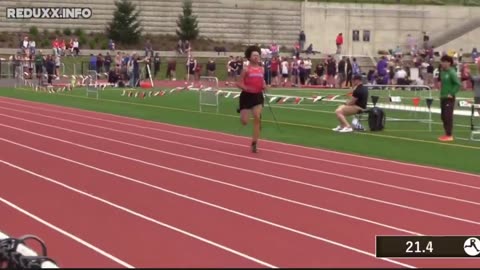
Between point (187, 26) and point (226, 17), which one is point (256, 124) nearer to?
point (187, 26)

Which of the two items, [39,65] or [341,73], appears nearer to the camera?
[39,65]

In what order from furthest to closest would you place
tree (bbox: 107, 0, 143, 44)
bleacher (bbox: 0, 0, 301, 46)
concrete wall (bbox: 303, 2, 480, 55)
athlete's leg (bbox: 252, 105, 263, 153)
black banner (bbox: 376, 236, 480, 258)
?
concrete wall (bbox: 303, 2, 480, 55), bleacher (bbox: 0, 0, 301, 46), tree (bbox: 107, 0, 143, 44), athlete's leg (bbox: 252, 105, 263, 153), black banner (bbox: 376, 236, 480, 258)

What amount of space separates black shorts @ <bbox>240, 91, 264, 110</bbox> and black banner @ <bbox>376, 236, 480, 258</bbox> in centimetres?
1100

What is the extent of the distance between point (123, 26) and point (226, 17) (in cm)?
982

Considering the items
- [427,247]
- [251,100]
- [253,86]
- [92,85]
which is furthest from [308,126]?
[427,247]

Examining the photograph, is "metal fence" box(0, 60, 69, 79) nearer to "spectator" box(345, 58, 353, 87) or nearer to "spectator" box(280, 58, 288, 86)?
"spectator" box(280, 58, 288, 86)

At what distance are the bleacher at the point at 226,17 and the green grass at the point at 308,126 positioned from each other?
38.3 metres

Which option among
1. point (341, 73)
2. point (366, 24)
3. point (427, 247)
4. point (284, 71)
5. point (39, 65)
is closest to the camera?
point (427, 247)

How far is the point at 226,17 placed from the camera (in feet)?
255

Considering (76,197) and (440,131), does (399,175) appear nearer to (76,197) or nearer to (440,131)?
(76,197)

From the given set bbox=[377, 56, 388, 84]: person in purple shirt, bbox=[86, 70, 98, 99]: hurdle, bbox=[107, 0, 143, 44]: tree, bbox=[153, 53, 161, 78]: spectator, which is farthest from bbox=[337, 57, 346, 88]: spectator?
bbox=[107, 0, 143, 44]: tree

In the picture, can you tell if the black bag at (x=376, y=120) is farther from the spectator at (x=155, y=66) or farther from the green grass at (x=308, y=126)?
the spectator at (x=155, y=66)

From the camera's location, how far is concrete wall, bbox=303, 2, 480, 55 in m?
77.2

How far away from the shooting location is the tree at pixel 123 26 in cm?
7081
